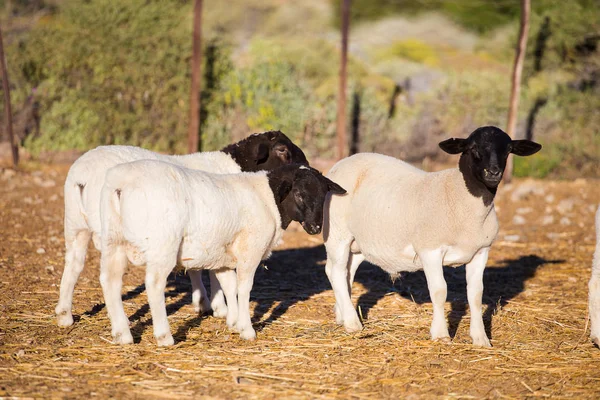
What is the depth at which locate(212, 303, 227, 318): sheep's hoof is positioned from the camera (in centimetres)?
833

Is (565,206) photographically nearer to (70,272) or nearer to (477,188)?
(477,188)

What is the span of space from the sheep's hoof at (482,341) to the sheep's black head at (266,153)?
3219mm

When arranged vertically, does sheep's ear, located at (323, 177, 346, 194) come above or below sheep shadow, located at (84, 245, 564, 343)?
above

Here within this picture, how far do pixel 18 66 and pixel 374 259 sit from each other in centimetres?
1952

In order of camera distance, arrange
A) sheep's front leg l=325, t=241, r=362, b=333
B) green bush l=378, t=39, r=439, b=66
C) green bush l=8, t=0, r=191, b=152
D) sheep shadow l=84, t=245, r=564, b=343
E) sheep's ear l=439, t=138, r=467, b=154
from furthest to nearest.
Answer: green bush l=378, t=39, r=439, b=66 < green bush l=8, t=0, r=191, b=152 < sheep shadow l=84, t=245, r=564, b=343 < sheep's front leg l=325, t=241, r=362, b=333 < sheep's ear l=439, t=138, r=467, b=154

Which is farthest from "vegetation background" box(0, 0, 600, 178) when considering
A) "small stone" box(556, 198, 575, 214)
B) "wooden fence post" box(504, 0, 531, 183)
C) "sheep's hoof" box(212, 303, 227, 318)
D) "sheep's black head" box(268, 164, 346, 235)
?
"sheep's black head" box(268, 164, 346, 235)

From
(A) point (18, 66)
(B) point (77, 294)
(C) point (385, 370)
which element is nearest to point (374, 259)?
(C) point (385, 370)

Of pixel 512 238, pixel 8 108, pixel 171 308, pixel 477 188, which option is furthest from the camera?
pixel 8 108

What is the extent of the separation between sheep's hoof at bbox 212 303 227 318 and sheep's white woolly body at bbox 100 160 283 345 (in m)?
0.66

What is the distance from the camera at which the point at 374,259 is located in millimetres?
7855

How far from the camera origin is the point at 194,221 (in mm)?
6758

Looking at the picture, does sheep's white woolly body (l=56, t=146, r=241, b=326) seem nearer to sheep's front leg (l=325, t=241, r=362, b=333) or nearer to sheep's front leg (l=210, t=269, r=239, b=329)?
sheep's front leg (l=210, t=269, r=239, b=329)

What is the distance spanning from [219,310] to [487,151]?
3484 mm

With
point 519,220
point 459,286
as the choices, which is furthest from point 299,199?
point 519,220
